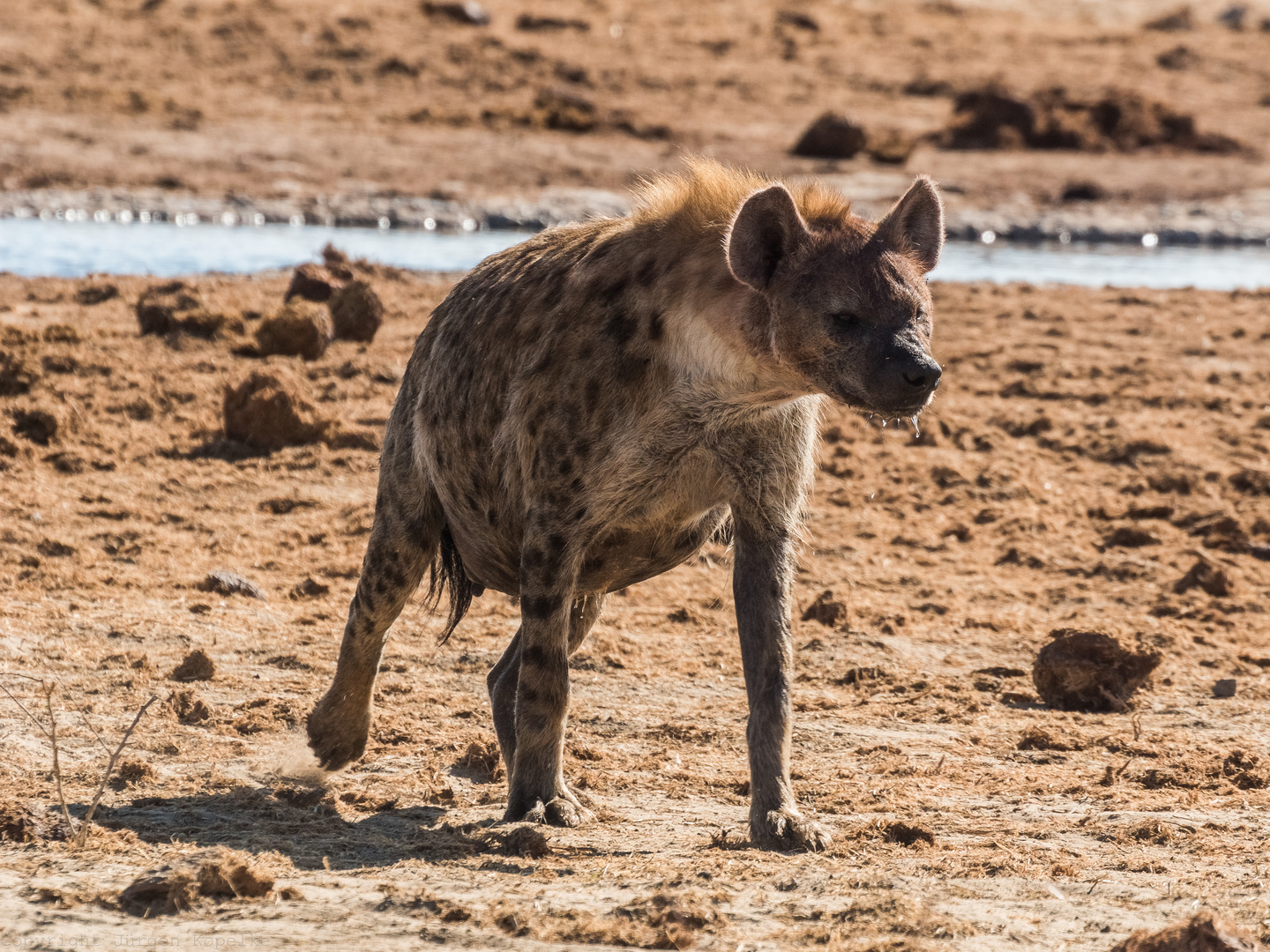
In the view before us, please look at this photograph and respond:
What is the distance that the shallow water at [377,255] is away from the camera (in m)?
11.1

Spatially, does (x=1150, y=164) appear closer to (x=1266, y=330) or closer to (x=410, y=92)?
(x=410, y=92)

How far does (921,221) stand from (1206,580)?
2.80 m

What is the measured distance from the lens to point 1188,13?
27.3 meters

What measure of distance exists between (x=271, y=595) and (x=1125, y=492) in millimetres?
3570

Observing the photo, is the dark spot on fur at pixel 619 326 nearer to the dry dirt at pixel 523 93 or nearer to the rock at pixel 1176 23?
the dry dirt at pixel 523 93

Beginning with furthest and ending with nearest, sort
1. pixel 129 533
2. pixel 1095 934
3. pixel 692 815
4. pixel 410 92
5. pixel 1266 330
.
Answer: pixel 410 92, pixel 1266 330, pixel 129 533, pixel 692 815, pixel 1095 934

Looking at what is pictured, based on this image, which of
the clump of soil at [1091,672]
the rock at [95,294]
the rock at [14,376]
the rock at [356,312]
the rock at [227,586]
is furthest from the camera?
the rock at [95,294]

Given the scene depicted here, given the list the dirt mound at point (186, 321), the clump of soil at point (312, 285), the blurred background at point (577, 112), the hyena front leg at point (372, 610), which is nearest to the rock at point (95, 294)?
the dirt mound at point (186, 321)

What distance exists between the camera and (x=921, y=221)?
151 inches

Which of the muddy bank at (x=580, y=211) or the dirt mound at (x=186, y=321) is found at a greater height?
the muddy bank at (x=580, y=211)

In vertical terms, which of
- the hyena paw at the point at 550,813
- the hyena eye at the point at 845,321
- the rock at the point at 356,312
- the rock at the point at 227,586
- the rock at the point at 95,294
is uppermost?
the hyena eye at the point at 845,321

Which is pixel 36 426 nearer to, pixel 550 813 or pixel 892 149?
pixel 550 813

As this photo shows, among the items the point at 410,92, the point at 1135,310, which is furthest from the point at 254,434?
the point at 410,92

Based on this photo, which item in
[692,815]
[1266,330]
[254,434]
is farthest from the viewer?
[1266,330]
